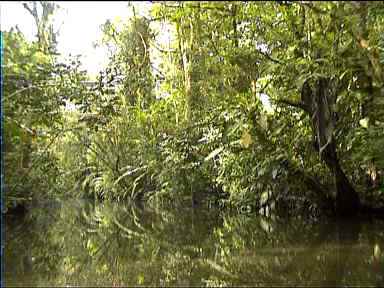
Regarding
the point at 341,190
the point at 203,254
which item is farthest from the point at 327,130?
the point at 203,254

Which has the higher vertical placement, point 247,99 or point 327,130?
point 247,99

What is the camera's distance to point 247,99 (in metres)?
12.1

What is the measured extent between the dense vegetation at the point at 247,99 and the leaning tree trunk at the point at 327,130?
0.08 feet

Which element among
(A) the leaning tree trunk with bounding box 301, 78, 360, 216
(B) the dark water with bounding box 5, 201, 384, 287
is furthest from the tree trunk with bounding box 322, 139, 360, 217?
(B) the dark water with bounding box 5, 201, 384, 287

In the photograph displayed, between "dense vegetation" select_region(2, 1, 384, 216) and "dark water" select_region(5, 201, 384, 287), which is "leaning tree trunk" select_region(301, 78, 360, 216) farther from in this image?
"dark water" select_region(5, 201, 384, 287)

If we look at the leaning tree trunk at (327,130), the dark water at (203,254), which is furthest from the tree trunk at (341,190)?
the dark water at (203,254)

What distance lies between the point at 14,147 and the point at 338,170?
7.20 m

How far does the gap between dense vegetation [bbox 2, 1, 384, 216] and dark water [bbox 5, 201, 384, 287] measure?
1190mm

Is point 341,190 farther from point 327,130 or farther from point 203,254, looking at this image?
point 203,254

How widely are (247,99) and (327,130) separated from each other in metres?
1.83

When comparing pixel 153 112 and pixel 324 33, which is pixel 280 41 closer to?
pixel 324 33

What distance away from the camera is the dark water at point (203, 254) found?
6.68m

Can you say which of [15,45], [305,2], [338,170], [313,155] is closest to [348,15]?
[305,2]

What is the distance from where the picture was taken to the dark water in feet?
21.9
